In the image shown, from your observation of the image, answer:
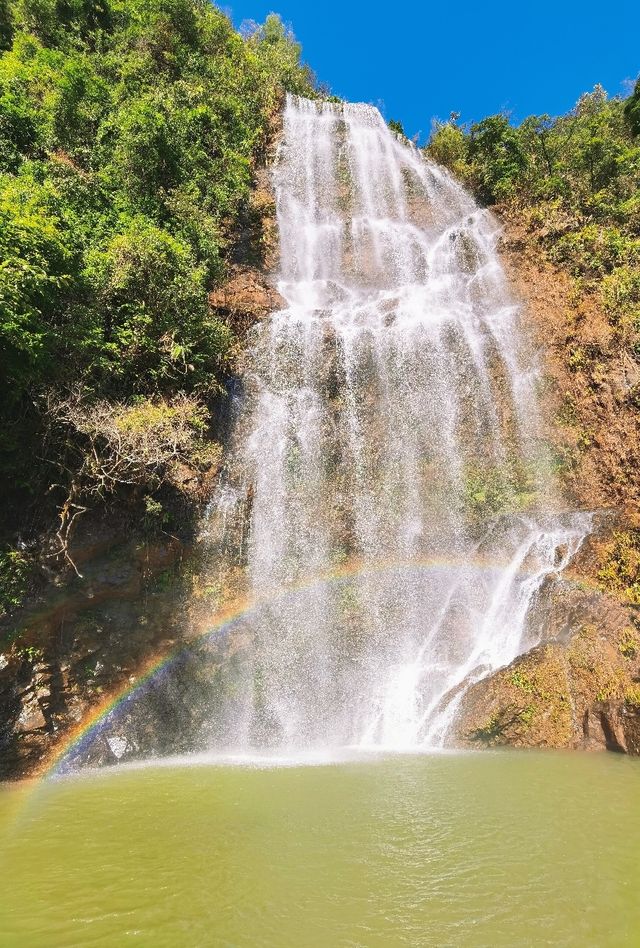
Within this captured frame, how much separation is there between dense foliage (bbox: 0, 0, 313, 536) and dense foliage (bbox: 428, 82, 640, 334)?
989 centimetres

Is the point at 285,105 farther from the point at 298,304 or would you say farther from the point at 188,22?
the point at 298,304

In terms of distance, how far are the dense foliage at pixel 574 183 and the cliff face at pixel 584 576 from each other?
100cm

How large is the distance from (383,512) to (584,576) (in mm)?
4960

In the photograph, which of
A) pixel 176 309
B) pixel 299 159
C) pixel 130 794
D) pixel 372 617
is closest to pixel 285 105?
pixel 299 159

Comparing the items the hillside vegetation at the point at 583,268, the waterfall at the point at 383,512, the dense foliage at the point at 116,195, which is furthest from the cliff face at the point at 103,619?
the hillside vegetation at the point at 583,268

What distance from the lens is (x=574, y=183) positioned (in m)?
19.8

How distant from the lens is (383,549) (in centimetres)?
1333

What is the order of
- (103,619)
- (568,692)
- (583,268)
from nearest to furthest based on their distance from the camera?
(568,692), (103,619), (583,268)

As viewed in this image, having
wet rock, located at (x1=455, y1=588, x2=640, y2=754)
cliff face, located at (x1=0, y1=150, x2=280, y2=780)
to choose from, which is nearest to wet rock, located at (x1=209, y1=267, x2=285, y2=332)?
cliff face, located at (x1=0, y1=150, x2=280, y2=780)

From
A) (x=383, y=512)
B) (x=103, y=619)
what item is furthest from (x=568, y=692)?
(x=103, y=619)

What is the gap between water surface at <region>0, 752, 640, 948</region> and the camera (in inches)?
173

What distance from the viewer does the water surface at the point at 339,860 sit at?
4.40m

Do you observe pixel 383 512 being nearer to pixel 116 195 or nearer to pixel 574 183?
pixel 116 195

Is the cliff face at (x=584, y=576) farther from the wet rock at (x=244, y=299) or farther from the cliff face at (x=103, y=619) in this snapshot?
the wet rock at (x=244, y=299)
